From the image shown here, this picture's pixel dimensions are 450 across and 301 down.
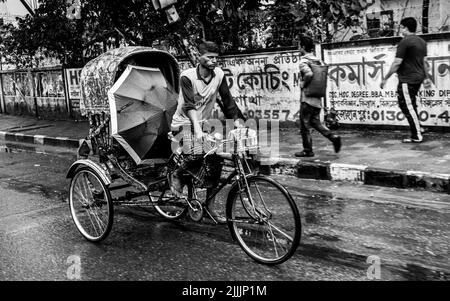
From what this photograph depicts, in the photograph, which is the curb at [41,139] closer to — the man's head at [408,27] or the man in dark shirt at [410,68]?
the man in dark shirt at [410,68]

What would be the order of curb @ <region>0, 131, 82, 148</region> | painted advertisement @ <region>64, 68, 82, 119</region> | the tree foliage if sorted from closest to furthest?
1. the tree foliage
2. curb @ <region>0, 131, 82, 148</region>
3. painted advertisement @ <region>64, 68, 82, 119</region>

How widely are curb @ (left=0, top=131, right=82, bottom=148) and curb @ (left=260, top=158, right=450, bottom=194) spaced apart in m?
5.44

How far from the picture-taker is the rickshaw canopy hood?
5.14 meters

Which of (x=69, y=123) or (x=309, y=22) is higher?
(x=309, y=22)

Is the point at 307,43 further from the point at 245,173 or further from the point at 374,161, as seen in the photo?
the point at 245,173

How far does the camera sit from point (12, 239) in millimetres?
5078

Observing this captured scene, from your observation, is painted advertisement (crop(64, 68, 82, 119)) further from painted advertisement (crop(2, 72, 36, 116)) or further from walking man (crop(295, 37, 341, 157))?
walking man (crop(295, 37, 341, 157))

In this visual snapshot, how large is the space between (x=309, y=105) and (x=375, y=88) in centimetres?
234

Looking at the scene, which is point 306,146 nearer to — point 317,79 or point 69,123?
point 317,79

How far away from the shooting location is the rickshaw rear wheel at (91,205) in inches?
190

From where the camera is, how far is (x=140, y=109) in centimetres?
527
